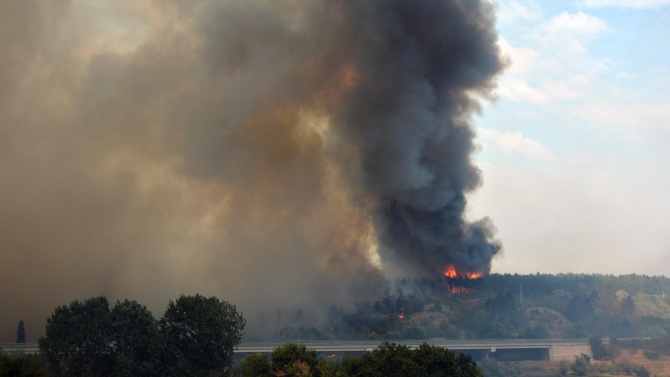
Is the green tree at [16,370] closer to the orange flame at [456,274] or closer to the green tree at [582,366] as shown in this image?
the green tree at [582,366]

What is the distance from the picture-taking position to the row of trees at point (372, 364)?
75.2 metres

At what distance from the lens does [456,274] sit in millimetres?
159375

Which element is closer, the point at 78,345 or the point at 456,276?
the point at 78,345

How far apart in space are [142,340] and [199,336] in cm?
613

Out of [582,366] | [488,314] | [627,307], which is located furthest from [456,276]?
[627,307]

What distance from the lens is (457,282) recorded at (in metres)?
160

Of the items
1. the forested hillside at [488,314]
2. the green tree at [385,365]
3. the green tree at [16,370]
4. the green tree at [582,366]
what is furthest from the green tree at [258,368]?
the green tree at [582,366]

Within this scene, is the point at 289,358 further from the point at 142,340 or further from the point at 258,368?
the point at 142,340

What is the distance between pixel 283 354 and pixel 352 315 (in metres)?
73.5

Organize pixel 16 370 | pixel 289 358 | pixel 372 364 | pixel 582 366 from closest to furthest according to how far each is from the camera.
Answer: pixel 16 370 < pixel 289 358 < pixel 372 364 < pixel 582 366

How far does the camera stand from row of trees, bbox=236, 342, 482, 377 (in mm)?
75250

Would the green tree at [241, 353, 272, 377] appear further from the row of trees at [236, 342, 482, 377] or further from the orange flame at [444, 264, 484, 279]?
the orange flame at [444, 264, 484, 279]

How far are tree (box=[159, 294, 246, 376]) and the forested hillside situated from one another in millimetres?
41230

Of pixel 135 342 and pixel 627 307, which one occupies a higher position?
pixel 135 342
